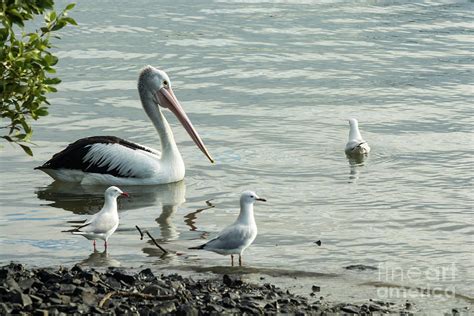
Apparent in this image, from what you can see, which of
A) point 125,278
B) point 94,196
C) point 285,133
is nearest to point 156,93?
point 94,196

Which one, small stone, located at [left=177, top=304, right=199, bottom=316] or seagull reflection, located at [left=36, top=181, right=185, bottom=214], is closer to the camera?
small stone, located at [left=177, top=304, right=199, bottom=316]

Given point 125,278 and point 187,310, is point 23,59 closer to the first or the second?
point 125,278

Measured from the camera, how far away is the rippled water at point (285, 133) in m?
10.6

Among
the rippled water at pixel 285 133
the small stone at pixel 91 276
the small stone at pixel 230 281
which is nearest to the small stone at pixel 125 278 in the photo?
the small stone at pixel 91 276

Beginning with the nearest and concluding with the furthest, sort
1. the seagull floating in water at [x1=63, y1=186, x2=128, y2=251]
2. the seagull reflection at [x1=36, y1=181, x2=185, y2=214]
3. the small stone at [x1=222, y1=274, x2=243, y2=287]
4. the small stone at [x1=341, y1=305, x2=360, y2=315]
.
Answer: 1. the small stone at [x1=341, y1=305, x2=360, y2=315]
2. the small stone at [x1=222, y1=274, x2=243, y2=287]
3. the seagull floating in water at [x1=63, y1=186, x2=128, y2=251]
4. the seagull reflection at [x1=36, y1=181, x2=185, y2=214]

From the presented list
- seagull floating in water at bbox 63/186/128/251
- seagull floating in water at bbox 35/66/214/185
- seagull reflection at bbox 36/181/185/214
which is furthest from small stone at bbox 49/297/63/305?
seagull floating in water at bbox 35/66/214/185

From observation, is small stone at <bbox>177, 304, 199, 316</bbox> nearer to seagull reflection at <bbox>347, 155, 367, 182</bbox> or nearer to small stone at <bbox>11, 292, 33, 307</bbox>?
small stone at <bbox>11, 292, 33, 307</bbox>

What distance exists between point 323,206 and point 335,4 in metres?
16.5

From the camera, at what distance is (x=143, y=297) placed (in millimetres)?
7703

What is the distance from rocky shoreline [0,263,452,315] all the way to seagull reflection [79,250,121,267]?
4.28ft

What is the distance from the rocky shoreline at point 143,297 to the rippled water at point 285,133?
797 mm

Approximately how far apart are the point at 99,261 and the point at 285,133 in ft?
20.6

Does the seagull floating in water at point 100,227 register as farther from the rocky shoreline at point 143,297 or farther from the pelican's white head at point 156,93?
the pelican's white head at point 156,93

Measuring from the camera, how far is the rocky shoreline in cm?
729
